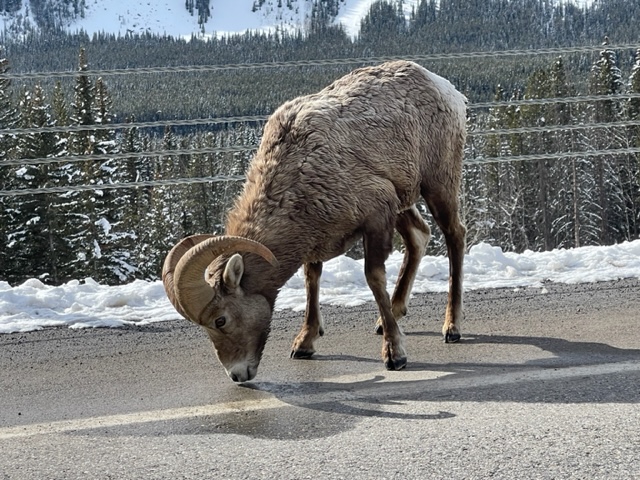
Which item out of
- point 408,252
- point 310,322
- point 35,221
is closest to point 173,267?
point 310,322

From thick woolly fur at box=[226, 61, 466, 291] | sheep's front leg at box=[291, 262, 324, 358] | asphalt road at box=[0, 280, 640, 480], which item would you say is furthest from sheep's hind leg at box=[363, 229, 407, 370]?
sheep's front leg at box=[291, 262, 324, 358]

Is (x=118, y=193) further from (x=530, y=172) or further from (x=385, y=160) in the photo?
(x=385, y=160)

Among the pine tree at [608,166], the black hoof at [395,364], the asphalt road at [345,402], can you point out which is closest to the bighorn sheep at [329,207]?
the black hoof at [395,364]

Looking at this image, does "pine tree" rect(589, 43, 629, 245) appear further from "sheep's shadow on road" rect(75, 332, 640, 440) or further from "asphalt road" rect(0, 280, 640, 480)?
"sheep's shadow on road" rect(75, 332, 640, 440)

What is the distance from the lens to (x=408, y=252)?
7168 millimetres

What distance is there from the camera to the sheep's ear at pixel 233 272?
5.30 meters

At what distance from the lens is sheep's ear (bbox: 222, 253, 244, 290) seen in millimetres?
5301

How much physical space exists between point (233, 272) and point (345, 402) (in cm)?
116

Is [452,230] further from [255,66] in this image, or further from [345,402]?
[255,66]

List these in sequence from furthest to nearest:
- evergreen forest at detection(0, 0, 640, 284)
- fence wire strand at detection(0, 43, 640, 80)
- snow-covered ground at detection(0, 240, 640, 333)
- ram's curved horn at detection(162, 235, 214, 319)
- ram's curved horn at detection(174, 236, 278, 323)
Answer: evergreen forest at detection(0, 0, 640, 284)
fence wire strand at detection(0, 43, 640, 80)
snow-covered ground at detection(0, 240, 640, 333)
ram's curved horn at detection(162, 235, 214, 319)
ram's curved horn at detection(174, 236, 278, 323)

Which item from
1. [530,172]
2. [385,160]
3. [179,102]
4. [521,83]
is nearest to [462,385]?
[385,160]

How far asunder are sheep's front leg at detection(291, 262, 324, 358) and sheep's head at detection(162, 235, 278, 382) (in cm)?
41

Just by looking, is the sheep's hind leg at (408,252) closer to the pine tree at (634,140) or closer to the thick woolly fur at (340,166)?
the thick woolly fur at (340,166)

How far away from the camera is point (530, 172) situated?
66.1 meters
